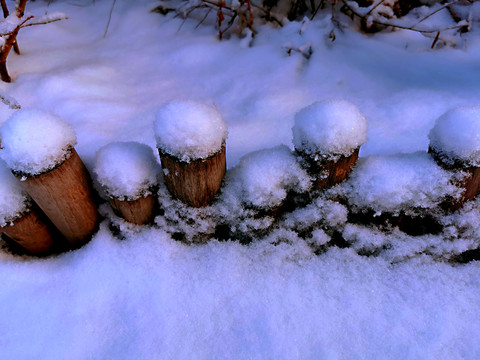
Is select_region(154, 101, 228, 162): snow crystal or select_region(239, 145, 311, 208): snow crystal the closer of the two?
select_region(154, 101, 228, 162): snow crystal

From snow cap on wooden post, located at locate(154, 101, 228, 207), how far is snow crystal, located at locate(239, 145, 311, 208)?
0.12 metres

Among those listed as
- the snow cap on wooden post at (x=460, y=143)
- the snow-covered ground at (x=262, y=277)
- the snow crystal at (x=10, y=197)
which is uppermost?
the snow cap on wooden post at (x=460, y=143)

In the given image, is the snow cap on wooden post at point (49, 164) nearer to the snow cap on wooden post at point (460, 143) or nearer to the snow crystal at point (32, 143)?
the snow crystal at point (32, 143)

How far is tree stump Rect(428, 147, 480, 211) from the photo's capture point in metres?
1.06

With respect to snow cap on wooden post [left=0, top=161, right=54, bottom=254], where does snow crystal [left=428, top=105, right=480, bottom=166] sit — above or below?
above

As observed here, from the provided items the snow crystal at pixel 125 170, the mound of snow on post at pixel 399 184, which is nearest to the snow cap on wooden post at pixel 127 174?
the snow crystal at pixel 125 170

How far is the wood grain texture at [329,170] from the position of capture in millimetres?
1070

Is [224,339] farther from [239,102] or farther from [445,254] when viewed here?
[239,102]

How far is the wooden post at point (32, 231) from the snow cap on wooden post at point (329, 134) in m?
0.94

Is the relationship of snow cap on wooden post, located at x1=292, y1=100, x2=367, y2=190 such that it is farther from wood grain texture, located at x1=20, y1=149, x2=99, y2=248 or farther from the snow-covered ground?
wood grain texture, located at x1=20, y1=149, x2=99, y2=248

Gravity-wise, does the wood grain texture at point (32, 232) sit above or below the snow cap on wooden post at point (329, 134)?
below

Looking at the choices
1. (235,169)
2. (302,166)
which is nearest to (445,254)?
(302,166)

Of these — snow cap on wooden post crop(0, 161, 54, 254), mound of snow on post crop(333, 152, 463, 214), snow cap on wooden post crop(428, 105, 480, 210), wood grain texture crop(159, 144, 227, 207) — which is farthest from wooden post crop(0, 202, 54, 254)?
snow cap on wooden post crop(428, 105, 480, 210)

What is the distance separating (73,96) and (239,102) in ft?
2.77
